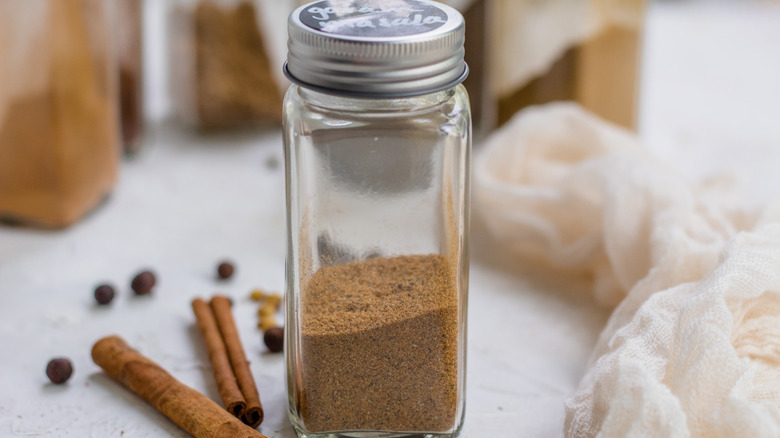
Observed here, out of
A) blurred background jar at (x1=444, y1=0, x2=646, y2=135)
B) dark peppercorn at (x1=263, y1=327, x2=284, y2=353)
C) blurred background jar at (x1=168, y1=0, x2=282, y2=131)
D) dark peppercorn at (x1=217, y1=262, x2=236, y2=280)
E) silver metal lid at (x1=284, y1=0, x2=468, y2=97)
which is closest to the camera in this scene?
silver metal lid at (x1=284, y1=0, x2=468, y2=97)

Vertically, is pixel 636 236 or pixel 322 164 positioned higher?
pixel 322 164

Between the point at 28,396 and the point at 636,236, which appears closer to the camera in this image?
the point at 28,396

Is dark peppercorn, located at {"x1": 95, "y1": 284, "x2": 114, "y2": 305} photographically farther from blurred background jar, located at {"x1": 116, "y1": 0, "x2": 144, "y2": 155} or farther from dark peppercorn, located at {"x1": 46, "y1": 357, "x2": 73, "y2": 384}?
blurred background jar, located at {"x1": 116, "y1": 0, "x2": 144, "y2": 155}

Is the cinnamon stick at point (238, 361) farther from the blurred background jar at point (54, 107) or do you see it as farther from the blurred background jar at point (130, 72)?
the blurred background jar at point (130, 72)

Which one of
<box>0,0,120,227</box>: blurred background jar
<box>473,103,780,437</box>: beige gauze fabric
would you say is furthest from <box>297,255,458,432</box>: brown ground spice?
<box>0,0,120,227</box>: blurred background jar

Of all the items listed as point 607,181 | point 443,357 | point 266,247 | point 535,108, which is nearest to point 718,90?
point 535,108

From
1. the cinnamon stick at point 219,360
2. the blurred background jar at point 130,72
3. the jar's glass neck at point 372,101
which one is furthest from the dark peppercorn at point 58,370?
the blurred background jar at point 130,72

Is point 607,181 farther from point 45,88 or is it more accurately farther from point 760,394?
point 45,88
